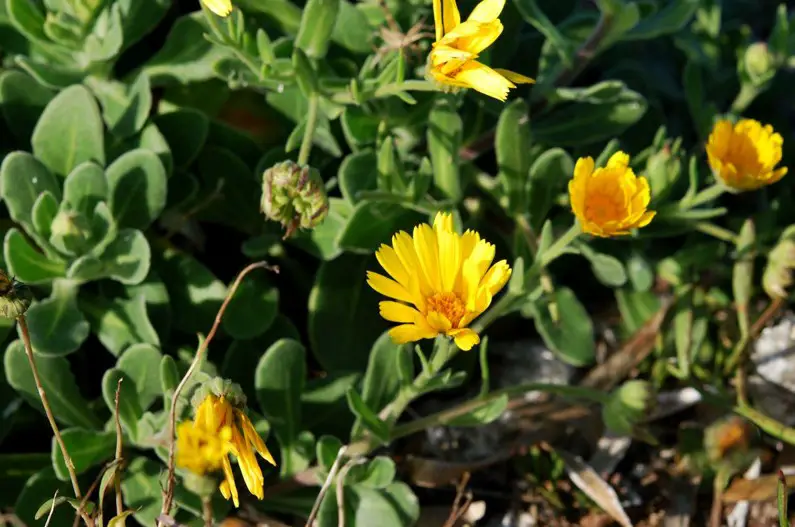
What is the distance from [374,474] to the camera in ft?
7.69

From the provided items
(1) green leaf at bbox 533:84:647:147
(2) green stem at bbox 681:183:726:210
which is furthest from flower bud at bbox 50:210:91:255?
(2) green stem at bbox 681:183:726:210

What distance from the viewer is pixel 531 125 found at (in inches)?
116

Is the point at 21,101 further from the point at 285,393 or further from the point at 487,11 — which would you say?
the point at 487,11

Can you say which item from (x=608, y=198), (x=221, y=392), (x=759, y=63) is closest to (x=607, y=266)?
(x=608, y=198)

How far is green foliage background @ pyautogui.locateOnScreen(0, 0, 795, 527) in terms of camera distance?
237 centimetres

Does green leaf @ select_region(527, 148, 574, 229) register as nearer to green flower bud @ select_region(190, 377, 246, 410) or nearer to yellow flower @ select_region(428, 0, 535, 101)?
yellow flower @ select_region(428, 0, 535, 101)

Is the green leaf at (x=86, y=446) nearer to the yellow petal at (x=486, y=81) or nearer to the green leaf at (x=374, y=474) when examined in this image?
the green leaf at (x=374, y=474)

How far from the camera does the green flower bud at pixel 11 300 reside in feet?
6.15

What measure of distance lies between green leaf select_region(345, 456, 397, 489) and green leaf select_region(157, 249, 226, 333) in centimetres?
60

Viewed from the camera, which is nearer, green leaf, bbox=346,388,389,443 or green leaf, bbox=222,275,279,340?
green leaf, bbox=346,388,389,443

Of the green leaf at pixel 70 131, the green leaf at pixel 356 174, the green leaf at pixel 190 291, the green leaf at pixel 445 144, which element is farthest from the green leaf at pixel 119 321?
the green leaf at pixel 445 144

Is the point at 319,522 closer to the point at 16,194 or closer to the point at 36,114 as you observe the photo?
the point at 16,194

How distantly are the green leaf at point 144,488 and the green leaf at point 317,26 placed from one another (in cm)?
116

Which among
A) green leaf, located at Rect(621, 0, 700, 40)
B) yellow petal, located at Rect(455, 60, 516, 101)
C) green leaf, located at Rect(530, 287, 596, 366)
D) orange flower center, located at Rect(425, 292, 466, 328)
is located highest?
yellow petal, located at Rect(455, 60, 516, 101)
